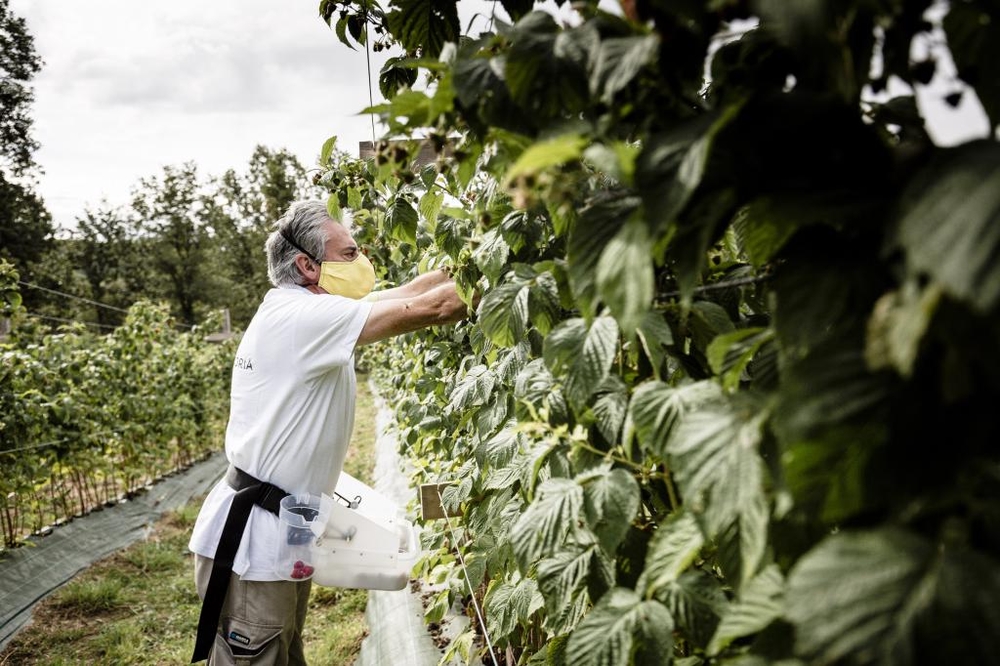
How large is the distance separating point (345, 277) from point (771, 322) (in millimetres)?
2362

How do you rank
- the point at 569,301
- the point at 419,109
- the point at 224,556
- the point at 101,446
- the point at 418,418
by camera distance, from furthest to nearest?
the point at 101,446, the point at 418,418, the point at 224,556, the point at 569,301, the point at 419,109

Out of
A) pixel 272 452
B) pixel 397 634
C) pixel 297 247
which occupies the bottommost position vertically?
pixel 397 634

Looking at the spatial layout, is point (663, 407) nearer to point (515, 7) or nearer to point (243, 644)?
point (515, 7)

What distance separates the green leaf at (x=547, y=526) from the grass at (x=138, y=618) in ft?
12.4

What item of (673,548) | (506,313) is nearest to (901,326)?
(673,548)

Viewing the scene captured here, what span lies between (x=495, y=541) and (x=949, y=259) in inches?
76.1

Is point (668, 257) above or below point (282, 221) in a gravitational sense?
below

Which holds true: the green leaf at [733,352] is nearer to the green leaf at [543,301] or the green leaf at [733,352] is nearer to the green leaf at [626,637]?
the green leaf at [626,637]

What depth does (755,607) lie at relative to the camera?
0.77 metres

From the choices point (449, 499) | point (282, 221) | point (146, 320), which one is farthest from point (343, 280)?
point (146, 320)

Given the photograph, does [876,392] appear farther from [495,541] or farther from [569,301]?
[495,541]

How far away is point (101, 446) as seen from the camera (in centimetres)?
799

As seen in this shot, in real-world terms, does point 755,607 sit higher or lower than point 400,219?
lower

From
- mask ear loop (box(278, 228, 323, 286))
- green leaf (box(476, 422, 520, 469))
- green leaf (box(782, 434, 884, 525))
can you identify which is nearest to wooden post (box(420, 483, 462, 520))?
mask ear loop (box(278, 228, 323, 286))
